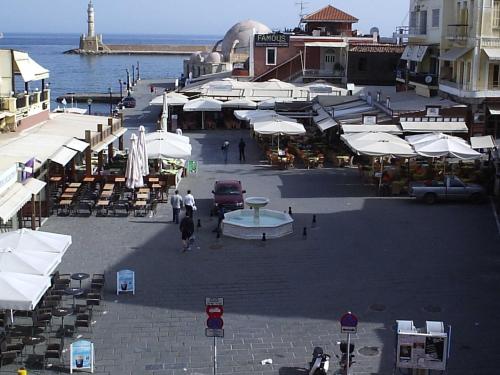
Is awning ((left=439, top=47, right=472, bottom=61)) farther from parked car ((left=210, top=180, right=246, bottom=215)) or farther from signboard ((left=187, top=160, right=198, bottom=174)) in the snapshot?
parked car ((left=210, top=180, right=246, bottom=215))

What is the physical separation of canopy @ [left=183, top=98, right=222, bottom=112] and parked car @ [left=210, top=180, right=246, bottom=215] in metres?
20.8

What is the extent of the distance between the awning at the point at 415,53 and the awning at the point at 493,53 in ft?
26.2

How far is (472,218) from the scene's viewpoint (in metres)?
24.5

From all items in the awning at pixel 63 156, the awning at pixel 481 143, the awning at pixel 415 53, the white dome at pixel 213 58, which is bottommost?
the awning at pixel 481 143

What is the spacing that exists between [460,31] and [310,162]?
10.9 meters

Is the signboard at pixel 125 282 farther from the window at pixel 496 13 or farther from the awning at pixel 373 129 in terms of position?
the window at pixel 496 13

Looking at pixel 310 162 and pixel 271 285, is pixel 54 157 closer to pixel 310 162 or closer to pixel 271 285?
pixel 271 285

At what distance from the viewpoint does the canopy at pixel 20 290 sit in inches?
509

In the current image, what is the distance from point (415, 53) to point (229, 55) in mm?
56684

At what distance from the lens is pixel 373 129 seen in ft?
107

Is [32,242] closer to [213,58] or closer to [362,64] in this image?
[362,64]

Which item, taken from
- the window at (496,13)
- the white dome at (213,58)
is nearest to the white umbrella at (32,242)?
the window at (496,13)

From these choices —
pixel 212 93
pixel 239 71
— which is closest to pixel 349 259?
pixel 212 93

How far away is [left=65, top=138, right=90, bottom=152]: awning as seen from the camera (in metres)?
25.6
